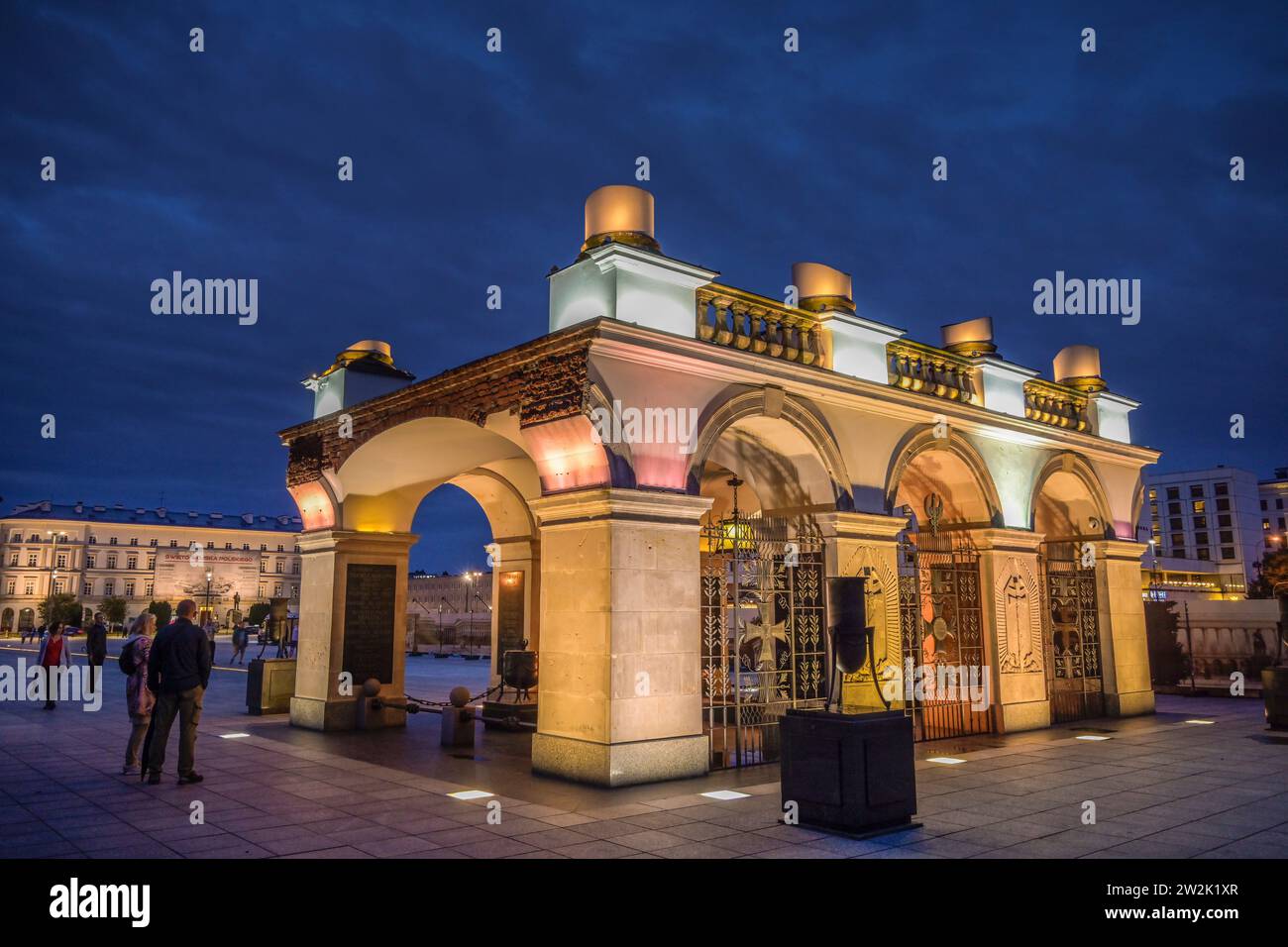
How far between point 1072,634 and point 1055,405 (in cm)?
416

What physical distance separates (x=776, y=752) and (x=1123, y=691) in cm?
808

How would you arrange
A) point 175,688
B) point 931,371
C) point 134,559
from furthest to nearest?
point 134,559, point 931,371, point 175,688

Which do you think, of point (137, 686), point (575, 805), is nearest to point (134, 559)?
point (137, 686)

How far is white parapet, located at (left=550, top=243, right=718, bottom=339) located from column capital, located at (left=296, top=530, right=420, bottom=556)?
552 centimetres

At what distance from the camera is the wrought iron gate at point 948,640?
13.0m

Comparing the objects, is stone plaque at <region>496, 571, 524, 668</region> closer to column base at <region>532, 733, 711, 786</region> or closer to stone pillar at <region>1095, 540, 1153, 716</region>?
column base at <region>532, 733, 711, 786</region>

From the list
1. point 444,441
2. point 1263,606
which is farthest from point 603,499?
point 1263,606

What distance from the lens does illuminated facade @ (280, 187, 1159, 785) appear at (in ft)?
29.4

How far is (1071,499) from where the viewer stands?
16.0m

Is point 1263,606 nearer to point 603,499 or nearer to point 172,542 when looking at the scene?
point 603,499

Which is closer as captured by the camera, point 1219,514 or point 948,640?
point 948,640

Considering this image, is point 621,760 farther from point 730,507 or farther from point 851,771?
point 730,507

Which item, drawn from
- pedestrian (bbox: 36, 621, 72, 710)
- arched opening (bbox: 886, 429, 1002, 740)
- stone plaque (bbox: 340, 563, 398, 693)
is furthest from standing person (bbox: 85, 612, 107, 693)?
arched opening (bbox: 886, 429, 1002, 740)

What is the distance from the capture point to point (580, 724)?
8766 mm
